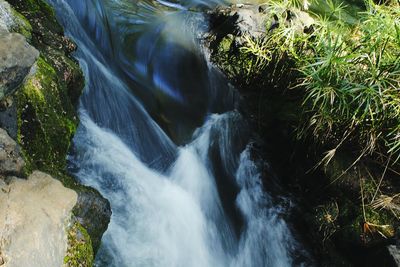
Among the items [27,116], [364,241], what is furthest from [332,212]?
[27,116]

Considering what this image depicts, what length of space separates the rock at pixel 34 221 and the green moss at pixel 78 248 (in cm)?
5

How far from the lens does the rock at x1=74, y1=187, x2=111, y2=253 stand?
8.95ft

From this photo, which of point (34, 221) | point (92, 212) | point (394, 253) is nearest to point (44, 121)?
point (92, 212)

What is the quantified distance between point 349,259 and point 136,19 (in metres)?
4.08

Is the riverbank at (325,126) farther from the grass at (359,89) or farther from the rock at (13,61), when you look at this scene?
the rock at (13,61)

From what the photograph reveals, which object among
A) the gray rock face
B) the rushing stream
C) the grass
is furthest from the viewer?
the grass

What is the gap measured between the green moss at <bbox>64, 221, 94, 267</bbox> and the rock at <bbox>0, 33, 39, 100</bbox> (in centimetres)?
95

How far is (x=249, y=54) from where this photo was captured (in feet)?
18.2

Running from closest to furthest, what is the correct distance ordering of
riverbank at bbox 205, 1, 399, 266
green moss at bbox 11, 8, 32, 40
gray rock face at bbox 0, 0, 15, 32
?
gray rock face at bbox 0, 0, 15, 32 → green moss at bbox 11, 8, 32, 40 → riverbank at bbox 205, 1, 399, 266

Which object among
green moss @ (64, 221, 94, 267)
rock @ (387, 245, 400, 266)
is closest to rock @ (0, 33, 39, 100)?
green moss @ (64, 221, 94, 267)

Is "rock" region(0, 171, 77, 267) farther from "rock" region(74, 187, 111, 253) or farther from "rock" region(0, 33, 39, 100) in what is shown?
"rock" region(0, 33, 39, 100)

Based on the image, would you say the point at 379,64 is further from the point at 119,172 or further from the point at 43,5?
the point at 43,5

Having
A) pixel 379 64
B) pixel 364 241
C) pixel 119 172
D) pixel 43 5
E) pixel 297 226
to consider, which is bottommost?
pixel 297 226

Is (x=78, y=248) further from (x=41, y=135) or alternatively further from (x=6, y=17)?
(x=6, y=17)
